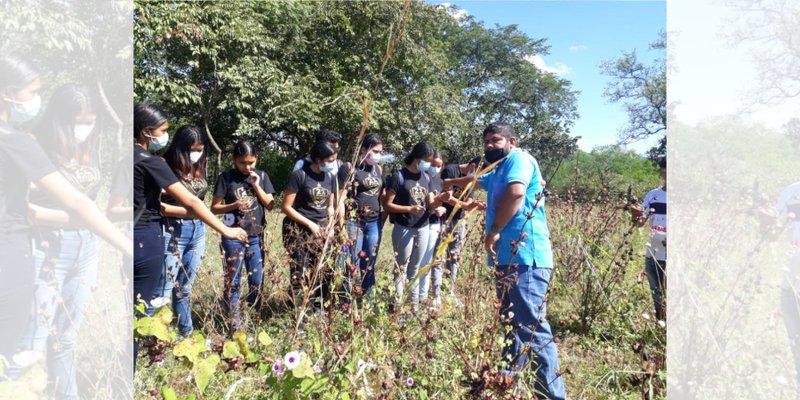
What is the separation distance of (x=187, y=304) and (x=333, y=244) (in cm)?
164

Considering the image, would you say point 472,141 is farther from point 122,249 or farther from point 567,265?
point 122,249

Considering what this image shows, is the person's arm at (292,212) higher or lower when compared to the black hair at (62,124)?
lower

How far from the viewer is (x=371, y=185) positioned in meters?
4.06

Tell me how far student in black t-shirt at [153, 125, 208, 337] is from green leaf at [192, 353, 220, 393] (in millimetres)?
1497

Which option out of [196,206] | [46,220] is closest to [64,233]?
[46,220]


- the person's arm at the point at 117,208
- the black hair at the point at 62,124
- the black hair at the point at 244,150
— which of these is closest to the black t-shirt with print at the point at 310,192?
the black hair at the point at 244,150

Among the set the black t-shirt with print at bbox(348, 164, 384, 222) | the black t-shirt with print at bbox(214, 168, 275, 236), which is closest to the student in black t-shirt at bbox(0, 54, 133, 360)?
the black t-shirt with print at bbox(214, 168, 275, 236)

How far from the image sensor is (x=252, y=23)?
13016mm

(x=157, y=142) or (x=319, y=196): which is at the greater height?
(x=157, y=142)

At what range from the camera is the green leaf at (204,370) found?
49.6 inches

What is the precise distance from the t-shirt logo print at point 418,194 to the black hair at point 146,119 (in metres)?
2.12

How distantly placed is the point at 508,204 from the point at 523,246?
22cm

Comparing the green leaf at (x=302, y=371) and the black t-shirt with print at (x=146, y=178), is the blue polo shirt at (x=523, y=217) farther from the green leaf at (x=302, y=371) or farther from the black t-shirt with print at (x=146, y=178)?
the black t-shirt with print at (x=146, y=178)

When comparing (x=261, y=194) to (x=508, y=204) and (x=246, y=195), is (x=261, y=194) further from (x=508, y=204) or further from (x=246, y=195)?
(x=508, y=204)
